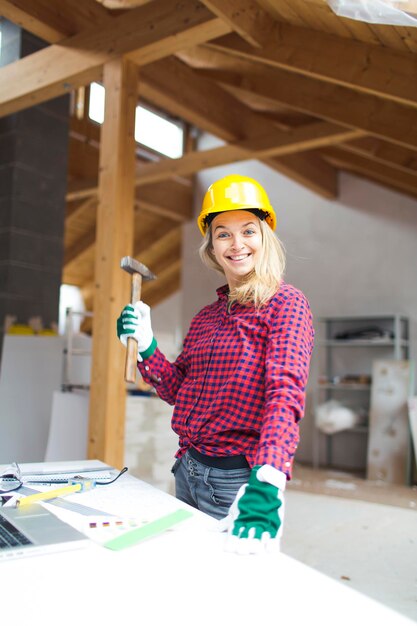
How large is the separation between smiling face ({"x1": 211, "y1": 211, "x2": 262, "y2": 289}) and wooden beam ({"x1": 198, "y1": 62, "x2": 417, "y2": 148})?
124 inches

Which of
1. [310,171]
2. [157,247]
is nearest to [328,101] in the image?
[310,171]

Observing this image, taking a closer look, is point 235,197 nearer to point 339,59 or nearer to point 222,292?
point 222,292

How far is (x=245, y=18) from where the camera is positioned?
325cm

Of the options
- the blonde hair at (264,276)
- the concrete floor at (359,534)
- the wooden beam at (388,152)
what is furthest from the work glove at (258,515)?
the wooden beam at (388,152)

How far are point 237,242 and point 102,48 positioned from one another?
2.64 meters

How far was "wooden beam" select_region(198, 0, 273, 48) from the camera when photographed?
301cm

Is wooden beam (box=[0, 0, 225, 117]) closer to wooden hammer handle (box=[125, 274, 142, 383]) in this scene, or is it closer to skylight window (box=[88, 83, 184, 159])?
wooden hammer handle (box=[125, 274, 142, 383])

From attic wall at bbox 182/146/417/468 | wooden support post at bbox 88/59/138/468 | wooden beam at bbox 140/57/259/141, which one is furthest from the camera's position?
attic wall at bbox 182/146/417/468

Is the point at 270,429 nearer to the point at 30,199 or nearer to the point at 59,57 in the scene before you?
the point at 59,57

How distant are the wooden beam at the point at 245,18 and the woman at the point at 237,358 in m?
1.90

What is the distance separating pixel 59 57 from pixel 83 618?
372 centimetres

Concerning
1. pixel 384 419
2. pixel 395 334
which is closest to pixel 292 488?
pixel 384 419

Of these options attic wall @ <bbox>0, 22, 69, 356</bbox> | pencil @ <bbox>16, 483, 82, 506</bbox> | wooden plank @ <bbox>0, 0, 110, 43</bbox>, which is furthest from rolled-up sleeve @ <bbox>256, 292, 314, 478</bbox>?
attic wall @ <bbox>0, 22, 69, 356</bbox>

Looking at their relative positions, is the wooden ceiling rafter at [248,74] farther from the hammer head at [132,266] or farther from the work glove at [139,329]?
the work glove at [139,329]
